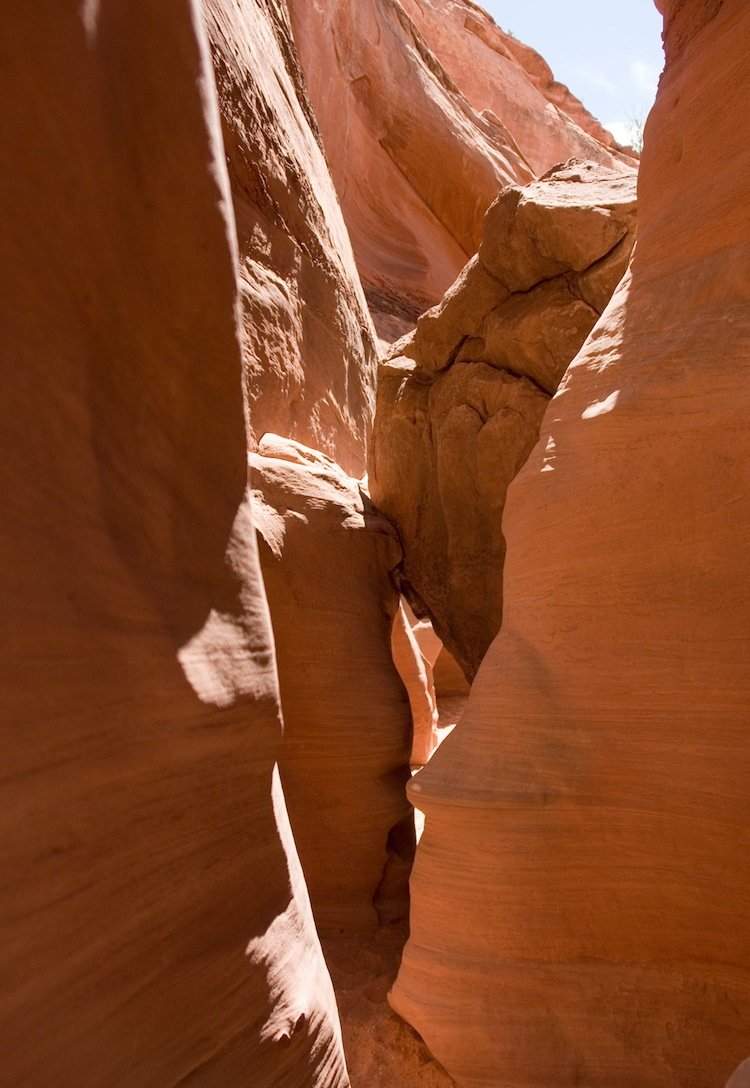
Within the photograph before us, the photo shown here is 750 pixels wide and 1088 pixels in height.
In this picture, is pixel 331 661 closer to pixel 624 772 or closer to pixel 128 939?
pixel 624 772

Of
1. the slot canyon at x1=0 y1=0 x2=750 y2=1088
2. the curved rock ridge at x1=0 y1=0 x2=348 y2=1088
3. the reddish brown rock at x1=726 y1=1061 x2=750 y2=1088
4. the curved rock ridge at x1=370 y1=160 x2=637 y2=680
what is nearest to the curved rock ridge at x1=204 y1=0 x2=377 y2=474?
the slot canyon at x1=0 y1=0 x2=750 y2=1088

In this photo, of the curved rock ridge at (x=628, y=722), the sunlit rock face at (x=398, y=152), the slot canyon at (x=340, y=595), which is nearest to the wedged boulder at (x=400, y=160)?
the sunlit rock face at (x=398, y=152)

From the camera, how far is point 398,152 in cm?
973

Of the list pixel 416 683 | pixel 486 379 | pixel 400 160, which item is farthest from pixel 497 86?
pixel 486 379

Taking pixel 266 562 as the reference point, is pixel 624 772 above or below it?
below

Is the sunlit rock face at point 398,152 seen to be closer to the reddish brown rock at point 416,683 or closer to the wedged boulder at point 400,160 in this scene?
the wedged boulder at point 400,160

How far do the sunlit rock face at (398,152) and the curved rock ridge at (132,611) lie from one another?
24.8ft

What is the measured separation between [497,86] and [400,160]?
563cm

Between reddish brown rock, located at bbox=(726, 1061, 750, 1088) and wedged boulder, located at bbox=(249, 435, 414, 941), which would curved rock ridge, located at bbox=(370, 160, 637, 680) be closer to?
wedged boulder, located at bbox=(249, 435, 414, 941)

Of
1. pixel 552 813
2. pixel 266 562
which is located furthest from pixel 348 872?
pixel 552 813

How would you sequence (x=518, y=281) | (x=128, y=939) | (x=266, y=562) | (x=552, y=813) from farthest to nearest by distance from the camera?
(x=518, y=281) < (x=266, y=562) < (x=552, y=813) < (x=128, y=939)

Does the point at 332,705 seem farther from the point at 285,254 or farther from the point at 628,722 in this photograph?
the point at 285,254

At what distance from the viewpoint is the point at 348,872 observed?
12.7 ft

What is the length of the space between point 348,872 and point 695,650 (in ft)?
7.88
